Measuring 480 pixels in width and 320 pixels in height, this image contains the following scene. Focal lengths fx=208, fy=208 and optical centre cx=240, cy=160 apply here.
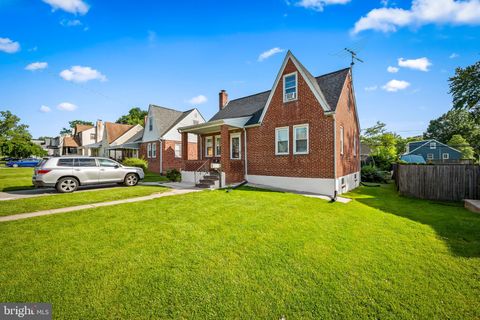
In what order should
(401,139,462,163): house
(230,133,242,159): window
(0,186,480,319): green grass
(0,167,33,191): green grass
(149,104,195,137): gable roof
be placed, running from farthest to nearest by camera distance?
1. (401,139,462,163): house
2. (149,104,195,137): gable roof
3. (230,133,242,159): window
4. (0,167,33,191): green grass
5. (0,186,480,319): green grass

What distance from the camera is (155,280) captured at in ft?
11.2

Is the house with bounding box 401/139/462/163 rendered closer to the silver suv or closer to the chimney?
the chimney

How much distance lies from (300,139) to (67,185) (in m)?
12.6

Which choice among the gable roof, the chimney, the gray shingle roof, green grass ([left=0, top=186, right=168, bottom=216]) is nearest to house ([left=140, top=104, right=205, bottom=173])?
Result: the gable roof

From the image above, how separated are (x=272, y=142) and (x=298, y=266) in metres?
9.44

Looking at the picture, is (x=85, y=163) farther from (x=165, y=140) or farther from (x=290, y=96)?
(x=290, y=96)

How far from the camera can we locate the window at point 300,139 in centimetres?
1162

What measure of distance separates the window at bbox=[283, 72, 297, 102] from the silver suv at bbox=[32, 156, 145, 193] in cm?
1056

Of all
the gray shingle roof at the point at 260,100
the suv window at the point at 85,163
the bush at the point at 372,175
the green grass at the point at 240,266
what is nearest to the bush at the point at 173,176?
the suv window at the point at 85,163

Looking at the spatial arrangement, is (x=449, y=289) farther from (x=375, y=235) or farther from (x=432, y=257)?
(x=375, y=235)

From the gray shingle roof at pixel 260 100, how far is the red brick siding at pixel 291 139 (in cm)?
95

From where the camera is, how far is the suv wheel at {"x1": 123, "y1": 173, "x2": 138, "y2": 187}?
12914 millimetres

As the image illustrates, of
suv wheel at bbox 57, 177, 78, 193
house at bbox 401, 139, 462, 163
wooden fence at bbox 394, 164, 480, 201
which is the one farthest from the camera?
house at bbox 401, 139, 462, 163

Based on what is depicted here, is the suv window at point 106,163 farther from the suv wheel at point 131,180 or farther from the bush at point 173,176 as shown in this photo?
the bush at point 173,176
